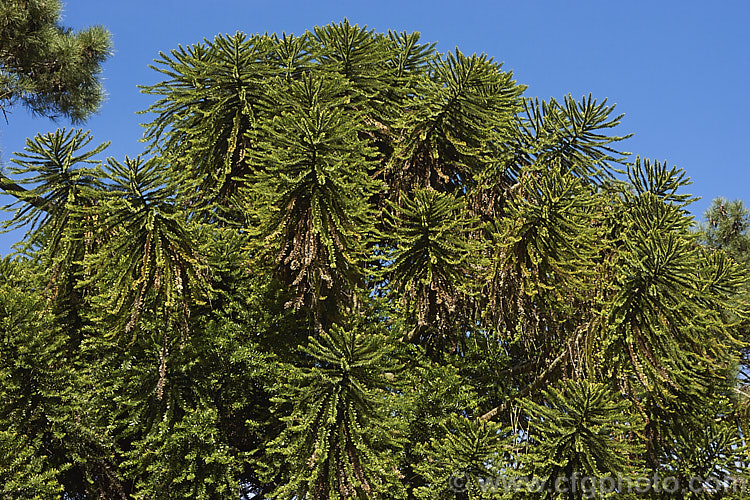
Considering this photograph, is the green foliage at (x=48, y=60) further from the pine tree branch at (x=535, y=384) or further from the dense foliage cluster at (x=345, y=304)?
the pine tree branch at (x=535, y=384)

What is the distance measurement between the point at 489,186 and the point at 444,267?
1.57 m

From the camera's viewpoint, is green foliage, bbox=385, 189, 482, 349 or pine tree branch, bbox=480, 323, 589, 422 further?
pine tree branch, bbox=480, 323, 589, 422

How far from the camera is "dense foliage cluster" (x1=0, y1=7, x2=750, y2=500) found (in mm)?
6754

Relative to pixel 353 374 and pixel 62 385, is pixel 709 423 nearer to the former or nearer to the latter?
pixel 353 374

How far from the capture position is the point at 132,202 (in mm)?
6512

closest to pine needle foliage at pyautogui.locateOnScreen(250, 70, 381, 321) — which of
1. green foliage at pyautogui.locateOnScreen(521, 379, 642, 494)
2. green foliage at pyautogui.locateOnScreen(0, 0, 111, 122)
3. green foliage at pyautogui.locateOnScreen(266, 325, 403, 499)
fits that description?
green foliage at pyautogui.locateOnScreen(266, 325, 403, 499)

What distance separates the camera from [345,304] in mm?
7832

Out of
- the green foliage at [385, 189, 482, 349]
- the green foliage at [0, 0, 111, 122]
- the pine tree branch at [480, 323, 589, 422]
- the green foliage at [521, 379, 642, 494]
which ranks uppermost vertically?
the green foliage at [0, 0, 111, 122]

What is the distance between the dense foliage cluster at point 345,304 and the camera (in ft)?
22.2

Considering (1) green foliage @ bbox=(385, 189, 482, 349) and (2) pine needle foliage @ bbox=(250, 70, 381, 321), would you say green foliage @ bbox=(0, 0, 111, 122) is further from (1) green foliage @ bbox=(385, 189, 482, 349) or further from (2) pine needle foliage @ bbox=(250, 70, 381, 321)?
(1) green foliage @ bbox=(385, 189, 482, 349)

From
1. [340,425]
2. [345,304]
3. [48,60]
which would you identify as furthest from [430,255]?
[48,60]

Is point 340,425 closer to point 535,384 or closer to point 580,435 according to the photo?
point 580,435

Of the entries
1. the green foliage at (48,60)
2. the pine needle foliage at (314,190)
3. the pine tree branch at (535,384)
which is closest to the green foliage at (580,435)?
the pine tree branch at (535,384)

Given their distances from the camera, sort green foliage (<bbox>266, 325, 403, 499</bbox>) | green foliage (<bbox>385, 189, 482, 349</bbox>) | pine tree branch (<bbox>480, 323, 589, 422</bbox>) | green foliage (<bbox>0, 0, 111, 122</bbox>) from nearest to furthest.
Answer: green foliage (<bbox>266, 325, 403, 499</bbox>) → green foliage (<bbox>385, 189, 482, 349</bbox>) → pine tree branch (<bbox>480, 323, 589, 422</bbox>) → green foliage (<bbox>0, 0, 111, 122</bbox>)
